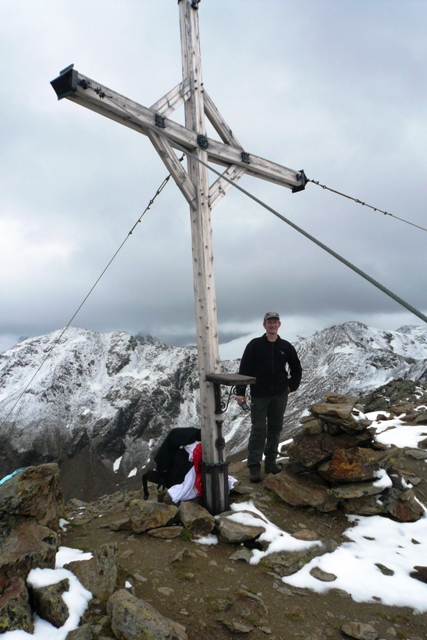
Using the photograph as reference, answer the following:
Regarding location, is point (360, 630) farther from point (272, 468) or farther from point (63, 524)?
point (63, 524)

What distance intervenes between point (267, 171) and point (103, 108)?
405cm

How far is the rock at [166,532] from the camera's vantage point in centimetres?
636

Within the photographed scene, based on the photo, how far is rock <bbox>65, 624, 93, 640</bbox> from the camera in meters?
3.79

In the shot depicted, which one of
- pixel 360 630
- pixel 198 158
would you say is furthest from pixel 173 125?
pixel 360 630

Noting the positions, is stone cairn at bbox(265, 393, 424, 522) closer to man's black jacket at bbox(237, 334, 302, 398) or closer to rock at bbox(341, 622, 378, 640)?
man's black jacket at bbox(237, 334, 302, 398)

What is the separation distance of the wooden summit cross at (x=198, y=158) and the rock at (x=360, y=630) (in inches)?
115

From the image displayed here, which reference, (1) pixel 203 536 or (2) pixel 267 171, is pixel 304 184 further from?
(1) pixel 203 536

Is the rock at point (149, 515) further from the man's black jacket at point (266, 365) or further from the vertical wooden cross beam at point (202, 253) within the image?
the man's black jacket at point (266, 365)

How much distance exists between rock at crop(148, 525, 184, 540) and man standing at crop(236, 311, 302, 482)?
2.86 metres

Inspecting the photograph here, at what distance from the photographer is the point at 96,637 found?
Result: 12.6 ft

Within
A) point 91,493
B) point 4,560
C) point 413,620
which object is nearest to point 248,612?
point 413,620

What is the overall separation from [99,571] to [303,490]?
183 inches

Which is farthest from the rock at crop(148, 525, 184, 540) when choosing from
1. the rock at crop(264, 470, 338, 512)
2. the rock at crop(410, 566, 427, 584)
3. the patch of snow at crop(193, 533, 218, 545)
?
the rock at crop(410, 566, 427, 584)

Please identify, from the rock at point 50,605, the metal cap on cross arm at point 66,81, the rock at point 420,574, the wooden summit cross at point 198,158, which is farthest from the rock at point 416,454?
the metal cap on cross arm at point 66,81
